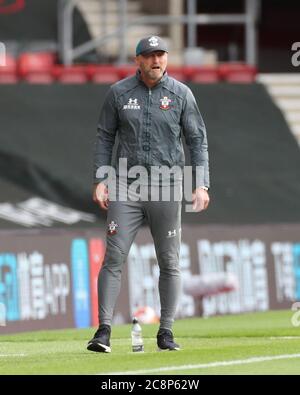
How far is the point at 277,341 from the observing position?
1207 cm

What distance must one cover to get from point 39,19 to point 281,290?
6405mm

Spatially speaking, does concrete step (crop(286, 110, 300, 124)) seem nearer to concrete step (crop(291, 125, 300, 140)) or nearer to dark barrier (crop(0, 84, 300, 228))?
concrete step (crop(291, 125, 300, 140))

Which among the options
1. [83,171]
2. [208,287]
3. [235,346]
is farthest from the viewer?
[83,171]

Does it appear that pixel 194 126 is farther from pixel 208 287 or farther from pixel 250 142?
pixel 250 142

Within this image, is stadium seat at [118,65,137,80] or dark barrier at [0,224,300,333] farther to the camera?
stadium seat at [118,65,137,80]

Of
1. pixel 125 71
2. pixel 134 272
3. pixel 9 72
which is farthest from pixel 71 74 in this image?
pixel 134 272

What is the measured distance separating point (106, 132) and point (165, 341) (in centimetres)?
155

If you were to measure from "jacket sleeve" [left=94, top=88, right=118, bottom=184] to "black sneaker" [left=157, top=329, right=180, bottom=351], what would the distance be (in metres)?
1.17

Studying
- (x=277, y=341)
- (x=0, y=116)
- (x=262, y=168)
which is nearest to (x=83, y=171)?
(x=0, y=116)

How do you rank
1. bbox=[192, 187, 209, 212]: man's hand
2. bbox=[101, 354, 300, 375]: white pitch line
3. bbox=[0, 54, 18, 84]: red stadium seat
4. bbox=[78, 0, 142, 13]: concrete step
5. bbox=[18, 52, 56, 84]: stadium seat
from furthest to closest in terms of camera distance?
bbox=[78, 0, 142, 13]: concrete step → bbox=[18, 52, 56, 84]: stadium seat → bbox=[0, 54, 18, 84]: red stadium seat → bbox=[192, 187, 209, 212]: man's hand → bbox=[101, 354, 300, 375]: white pitch line

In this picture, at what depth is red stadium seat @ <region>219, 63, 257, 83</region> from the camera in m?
24.4

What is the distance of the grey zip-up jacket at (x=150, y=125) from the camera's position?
11.0 metres

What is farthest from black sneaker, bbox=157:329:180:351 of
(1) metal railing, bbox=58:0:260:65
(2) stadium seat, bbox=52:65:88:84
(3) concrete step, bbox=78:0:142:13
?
(3) concrete step, bbox=78:0:142:13

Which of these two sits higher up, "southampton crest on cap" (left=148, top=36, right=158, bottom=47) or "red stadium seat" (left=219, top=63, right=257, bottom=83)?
"red stadium seat" (left=219, top=63, right=257, bottom=83)
